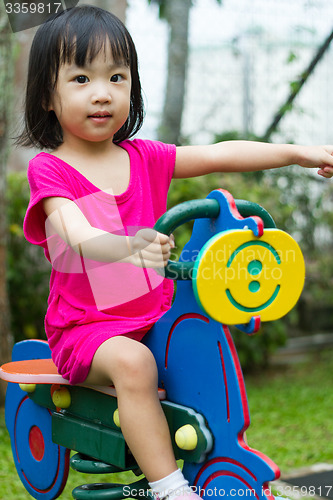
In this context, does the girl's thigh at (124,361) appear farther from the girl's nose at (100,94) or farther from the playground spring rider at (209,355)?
the girl's nose at (100,94)

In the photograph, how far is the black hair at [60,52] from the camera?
5.10 feet

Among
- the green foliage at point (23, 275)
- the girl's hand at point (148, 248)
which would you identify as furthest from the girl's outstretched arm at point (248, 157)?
the green foliage at point (23, 275)

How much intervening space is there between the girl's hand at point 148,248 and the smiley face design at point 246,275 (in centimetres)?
8

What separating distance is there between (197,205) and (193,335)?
308 mm

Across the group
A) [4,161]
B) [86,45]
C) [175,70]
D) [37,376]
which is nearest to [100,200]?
[86,45]

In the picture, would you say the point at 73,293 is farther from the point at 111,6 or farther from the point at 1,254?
the point at 111,6

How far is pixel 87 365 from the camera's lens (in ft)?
4.97

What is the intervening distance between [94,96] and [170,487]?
939 mm

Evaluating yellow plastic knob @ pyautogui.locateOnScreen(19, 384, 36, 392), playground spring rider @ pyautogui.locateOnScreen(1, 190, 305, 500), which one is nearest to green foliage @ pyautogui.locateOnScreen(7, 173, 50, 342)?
yellow plastic knob @ pyautogui.locateOnScreen(19, 384, 36, 392)

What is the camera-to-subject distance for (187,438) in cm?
141

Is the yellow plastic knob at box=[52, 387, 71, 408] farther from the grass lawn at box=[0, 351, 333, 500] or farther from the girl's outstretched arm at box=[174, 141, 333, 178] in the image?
the grass lawn at box=[0, 351, 333, 500]

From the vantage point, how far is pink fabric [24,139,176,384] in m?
1.55

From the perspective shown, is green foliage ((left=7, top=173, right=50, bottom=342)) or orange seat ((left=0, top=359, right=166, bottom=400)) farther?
green foliage ((left=7, top=173, right=50, bottom=342))

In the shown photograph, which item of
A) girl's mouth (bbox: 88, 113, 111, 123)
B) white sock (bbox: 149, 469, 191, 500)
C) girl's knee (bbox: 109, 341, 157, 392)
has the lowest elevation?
white sock (bbox: 149, 469, 191, 500)
